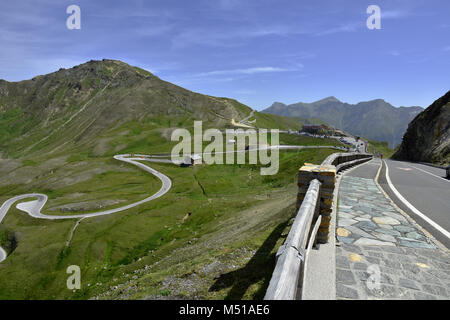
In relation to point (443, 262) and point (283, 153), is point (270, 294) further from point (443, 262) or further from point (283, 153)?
point (283, 153)

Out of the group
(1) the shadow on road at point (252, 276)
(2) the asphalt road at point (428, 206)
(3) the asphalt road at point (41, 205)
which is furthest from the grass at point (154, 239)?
(2) the asphalt road at point (428, 206)

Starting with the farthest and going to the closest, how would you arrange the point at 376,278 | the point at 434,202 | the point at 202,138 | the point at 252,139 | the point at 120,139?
the point at 120,139
the point at 202,138
the point at 252,139
the point at 434,202
the point at 376,278

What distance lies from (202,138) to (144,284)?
12488 cm

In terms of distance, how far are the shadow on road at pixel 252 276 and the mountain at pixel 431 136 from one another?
51990mm

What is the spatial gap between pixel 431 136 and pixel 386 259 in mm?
70850

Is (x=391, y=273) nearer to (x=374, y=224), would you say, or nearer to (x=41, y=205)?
(x=374, y=224)

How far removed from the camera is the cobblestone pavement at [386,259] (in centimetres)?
505

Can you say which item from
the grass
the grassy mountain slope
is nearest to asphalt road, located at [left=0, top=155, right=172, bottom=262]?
the grassy mountain slope

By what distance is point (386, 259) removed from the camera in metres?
6.34

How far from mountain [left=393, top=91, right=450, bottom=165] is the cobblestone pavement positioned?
4903 cm

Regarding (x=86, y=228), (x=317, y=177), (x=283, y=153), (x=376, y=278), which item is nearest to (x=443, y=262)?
(x=376, y=278)

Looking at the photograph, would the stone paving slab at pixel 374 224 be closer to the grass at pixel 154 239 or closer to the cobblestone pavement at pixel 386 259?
the cobblestone pavement at pixel 386 259

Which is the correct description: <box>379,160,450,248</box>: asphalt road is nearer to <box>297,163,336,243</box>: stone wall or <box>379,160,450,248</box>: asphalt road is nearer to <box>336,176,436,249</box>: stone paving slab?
<box>336,176,436,249</box>: stone paving slab

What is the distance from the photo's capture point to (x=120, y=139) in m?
154
